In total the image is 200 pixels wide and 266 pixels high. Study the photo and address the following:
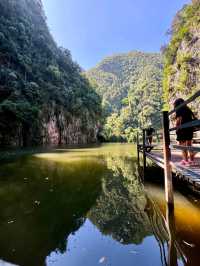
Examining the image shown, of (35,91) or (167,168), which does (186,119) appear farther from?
(35,91)

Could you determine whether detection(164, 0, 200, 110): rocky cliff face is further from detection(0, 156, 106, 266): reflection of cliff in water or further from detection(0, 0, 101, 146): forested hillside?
detection(0, 0, 101, 146): forested hillside

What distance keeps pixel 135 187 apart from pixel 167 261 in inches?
144

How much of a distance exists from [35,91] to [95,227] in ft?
105

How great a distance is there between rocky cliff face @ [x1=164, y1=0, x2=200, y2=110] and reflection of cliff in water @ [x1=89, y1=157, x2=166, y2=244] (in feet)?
52.9

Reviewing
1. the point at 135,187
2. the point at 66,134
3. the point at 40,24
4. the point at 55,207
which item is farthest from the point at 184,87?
the point at 40,24

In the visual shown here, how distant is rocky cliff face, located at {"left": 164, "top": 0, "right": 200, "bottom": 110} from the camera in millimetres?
20938

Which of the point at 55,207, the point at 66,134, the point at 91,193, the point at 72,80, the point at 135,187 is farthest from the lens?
the point at 72,80

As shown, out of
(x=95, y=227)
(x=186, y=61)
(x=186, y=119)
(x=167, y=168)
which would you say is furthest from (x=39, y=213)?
(x=186, y=61)

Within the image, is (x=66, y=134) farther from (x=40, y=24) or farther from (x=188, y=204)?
(x=188, y=204)

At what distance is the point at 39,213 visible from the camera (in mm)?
3746

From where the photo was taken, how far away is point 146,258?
239cm

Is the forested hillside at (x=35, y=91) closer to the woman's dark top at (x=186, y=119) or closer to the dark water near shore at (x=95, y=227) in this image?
the dark water near shore at (x=95, y=227)

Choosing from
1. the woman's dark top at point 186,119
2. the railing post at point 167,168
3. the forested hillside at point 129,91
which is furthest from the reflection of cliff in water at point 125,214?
the forested hillside at point 129,91

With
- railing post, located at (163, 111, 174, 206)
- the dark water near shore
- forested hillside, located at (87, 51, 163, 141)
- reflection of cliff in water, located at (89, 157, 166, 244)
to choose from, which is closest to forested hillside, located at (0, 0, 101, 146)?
forested hillside, located at (87, 51, 163, 141)
